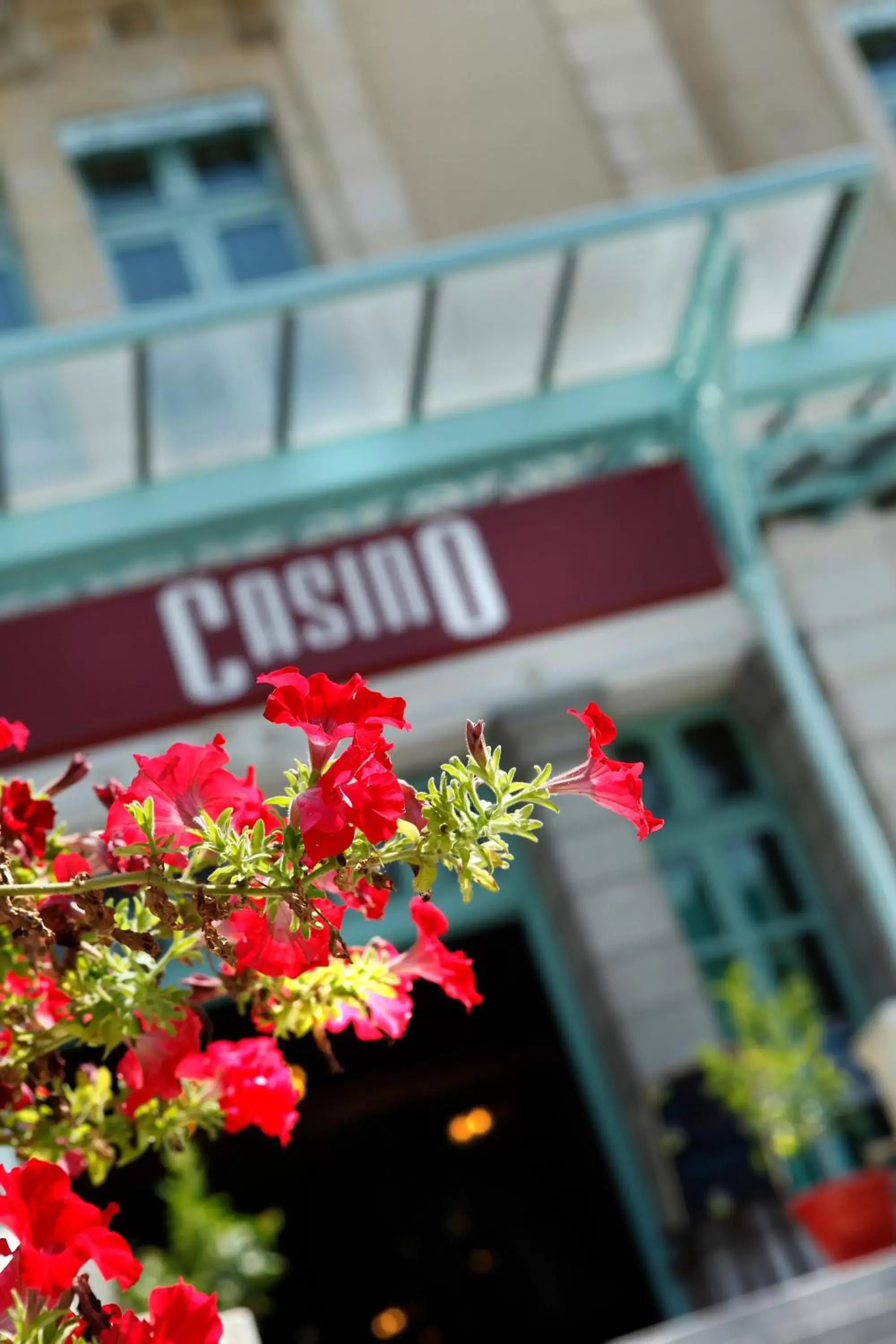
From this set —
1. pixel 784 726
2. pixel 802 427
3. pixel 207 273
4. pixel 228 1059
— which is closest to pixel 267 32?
pixel 207 273

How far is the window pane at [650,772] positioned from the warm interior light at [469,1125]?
7.29ft

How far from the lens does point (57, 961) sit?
1.18 m

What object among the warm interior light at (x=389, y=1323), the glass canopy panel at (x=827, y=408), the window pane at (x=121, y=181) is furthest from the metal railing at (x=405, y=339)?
the warm interior light at (x=389, y=1323)

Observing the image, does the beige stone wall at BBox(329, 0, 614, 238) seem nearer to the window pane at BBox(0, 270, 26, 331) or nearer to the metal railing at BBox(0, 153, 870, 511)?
the window pane at BBox(0, 270, 26, 331)

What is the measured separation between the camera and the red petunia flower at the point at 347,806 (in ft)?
2.87

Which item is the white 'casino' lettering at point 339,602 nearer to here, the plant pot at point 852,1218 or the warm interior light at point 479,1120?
the plant pot at point 852,1218

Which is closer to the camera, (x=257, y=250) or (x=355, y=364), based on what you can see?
(x=355, y=364)

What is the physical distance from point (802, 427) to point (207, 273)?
3.40m

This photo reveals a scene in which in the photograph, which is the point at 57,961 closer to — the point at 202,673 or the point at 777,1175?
the point at 202,673

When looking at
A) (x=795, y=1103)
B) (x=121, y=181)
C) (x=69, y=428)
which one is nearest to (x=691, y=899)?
(x=795, y=1103)

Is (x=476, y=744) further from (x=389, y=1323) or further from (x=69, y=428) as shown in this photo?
(x=389, y=1323)

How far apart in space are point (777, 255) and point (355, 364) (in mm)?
1712

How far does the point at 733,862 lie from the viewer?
7355mm

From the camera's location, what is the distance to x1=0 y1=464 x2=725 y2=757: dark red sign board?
476 centimetres
